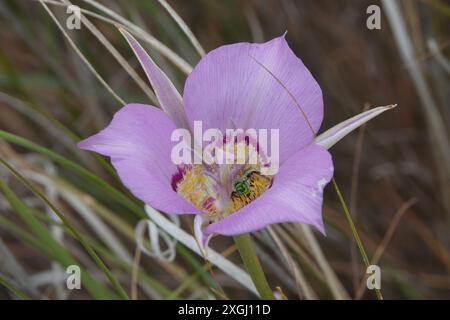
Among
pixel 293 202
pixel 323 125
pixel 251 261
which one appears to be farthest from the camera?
pixel 323 125

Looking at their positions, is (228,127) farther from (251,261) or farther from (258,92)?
(251,261)

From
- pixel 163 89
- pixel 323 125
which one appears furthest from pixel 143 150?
pixel 323 125

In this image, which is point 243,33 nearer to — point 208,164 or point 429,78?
→ point 429,78

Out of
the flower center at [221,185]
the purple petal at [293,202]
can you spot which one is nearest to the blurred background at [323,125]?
the flower center at [221,185]

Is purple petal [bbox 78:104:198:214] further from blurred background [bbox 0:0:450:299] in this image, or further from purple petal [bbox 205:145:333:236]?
blurred background [bbox 0:0:450:299]

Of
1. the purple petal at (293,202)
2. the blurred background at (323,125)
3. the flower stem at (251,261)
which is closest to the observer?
the purple petal at (293,202)

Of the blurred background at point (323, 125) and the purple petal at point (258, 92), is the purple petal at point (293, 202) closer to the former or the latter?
the purple petal at point (258, 92)
